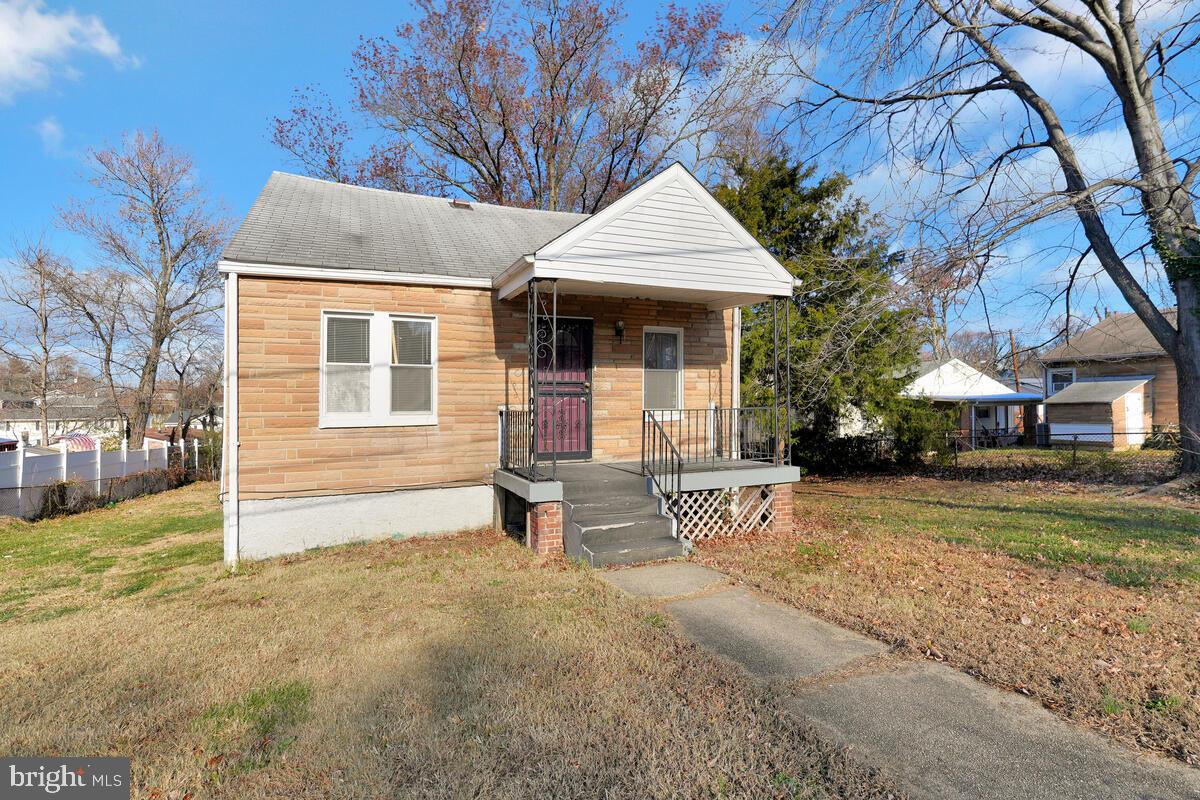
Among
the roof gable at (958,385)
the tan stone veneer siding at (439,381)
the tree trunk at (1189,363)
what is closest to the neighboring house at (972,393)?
→ the roof gable at (958,385)

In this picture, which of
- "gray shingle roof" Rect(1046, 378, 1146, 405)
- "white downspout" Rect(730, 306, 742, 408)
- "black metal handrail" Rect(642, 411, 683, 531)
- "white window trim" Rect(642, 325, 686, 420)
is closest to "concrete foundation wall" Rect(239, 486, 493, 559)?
"black metal handrail" Rect(642, 411, 683, 531)

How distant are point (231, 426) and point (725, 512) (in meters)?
6.15

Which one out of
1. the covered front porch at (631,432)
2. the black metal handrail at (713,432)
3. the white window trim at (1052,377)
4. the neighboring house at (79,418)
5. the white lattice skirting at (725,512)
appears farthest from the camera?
the white window trim at (1052,377)

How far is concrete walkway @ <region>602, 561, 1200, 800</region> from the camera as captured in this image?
2.63 m

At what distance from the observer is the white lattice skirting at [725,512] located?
7.55m

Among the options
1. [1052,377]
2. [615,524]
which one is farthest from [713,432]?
[1052,377]

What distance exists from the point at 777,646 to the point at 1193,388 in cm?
1162

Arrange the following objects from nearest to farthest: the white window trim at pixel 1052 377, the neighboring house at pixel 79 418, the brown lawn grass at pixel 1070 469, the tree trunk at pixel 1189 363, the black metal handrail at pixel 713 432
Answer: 1. the black metal handrail at pixel 713 432
2. the tree trunk at pixel 1189 363
3. the brown lawn grass at pixel 1070 469
4. the neighboring house at pixel 79 418
5. the white window trim at pixel 1052 377

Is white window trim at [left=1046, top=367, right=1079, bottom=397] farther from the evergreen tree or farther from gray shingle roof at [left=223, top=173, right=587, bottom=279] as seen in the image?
gray shingle roof at [left=223, top=173, right=587, bottom=279]

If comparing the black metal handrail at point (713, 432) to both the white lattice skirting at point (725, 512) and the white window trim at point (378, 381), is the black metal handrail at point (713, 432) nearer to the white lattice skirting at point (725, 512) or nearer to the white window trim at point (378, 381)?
the white lattice skirting at point (725, 512)

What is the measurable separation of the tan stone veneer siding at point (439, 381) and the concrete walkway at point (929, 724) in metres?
4.56

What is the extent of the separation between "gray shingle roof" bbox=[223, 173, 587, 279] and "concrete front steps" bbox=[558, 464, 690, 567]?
3387 mm

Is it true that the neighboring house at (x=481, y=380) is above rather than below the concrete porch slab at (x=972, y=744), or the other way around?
above

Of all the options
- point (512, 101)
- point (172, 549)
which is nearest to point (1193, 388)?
point (172, 549)
